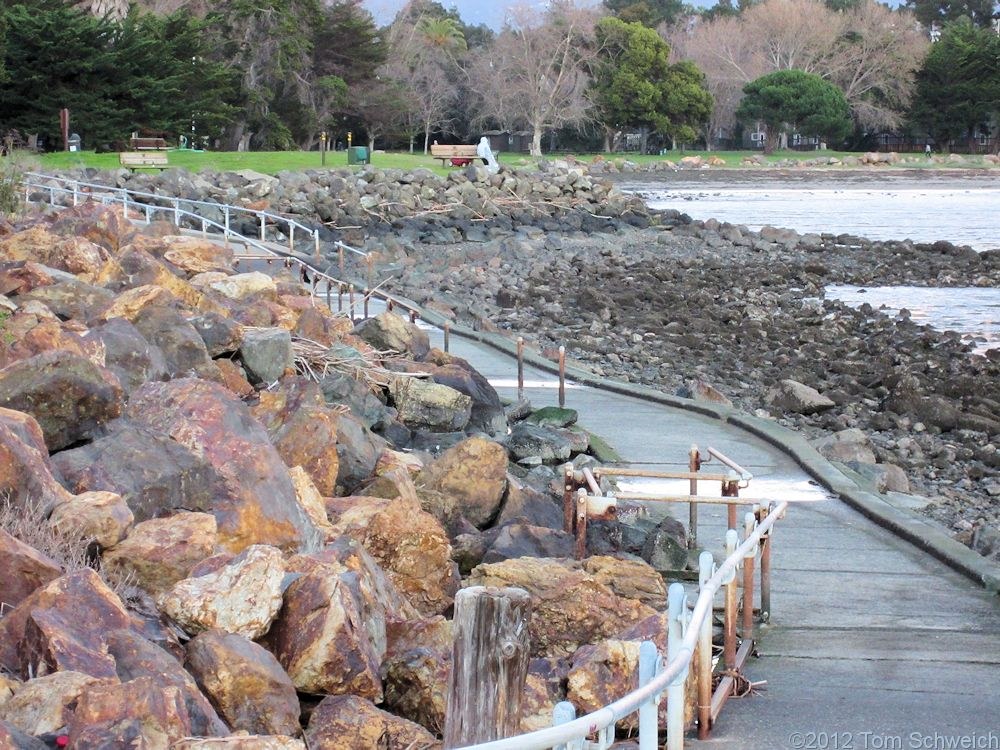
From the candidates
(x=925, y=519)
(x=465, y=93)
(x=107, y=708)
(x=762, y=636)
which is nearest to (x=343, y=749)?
(x=107, y=708)

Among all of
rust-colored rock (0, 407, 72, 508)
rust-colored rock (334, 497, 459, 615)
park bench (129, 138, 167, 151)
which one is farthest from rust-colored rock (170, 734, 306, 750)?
park bench (129, 138, 167, 151)

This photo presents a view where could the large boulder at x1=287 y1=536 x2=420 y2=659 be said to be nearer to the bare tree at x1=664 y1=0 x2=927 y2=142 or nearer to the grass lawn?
the grass lawn

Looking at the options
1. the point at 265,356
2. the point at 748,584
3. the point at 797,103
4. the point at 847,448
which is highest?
the point at 797,103

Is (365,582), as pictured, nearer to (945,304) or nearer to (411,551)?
(411,551)

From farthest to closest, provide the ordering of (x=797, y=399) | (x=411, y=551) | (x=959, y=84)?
(x=959, y=84) < (x=797, y=399) < (x=411, y=551)

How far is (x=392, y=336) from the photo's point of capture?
16047mm

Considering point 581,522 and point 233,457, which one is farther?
point 581,522

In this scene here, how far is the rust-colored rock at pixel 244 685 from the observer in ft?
17.2

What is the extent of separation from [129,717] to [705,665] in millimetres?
2629

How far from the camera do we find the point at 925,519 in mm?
11273

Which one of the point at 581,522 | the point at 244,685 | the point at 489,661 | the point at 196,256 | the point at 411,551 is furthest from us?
the point at 196,256

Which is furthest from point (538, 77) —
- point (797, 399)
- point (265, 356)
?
point (265, 356)

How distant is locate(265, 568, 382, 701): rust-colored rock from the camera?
5742mm

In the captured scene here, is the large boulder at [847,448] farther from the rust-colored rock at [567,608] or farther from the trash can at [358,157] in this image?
the trash can at [358,157]
